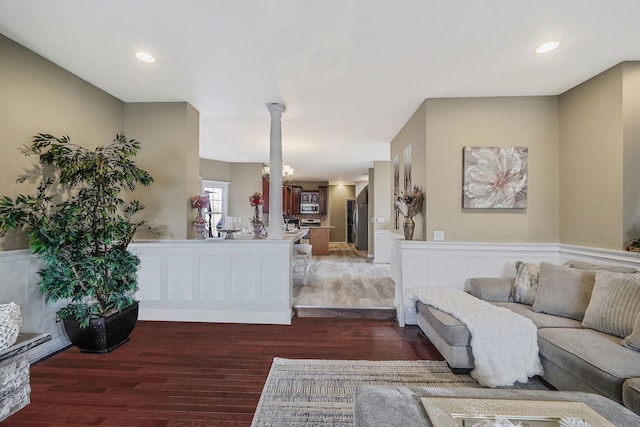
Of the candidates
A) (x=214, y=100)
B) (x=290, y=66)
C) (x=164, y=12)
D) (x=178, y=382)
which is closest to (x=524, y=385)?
(x=178, y=382)

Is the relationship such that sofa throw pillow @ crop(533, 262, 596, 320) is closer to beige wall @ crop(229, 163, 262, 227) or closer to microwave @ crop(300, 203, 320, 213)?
beige wall @ crop(229, 163, 262, 227)

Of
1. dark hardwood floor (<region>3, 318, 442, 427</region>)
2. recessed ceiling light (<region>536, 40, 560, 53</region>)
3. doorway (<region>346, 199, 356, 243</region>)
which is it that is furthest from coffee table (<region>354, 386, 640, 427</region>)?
doorway (<region>346, 199, 356, 243</region>)

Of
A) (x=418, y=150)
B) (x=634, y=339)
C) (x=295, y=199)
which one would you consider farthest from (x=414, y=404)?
(x=295, y=199)

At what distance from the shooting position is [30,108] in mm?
2533

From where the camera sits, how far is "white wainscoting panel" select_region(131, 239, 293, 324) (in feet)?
11.4

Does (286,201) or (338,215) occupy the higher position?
(286,201)

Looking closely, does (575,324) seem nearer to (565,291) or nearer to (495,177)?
(565,291)

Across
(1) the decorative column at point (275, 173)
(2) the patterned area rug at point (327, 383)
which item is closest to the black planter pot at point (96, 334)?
(2) the patterned area rug at point (327, 383)

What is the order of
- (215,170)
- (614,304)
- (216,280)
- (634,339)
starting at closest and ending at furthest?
(634,339) < (614,304) < (216,280) < (215,170)

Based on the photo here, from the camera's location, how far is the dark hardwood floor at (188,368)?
1.88m

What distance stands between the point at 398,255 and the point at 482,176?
1.33 metres

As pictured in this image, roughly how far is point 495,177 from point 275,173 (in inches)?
103

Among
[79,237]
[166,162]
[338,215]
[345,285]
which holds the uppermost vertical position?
[166,162]

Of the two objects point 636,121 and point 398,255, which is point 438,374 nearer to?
point 398,255
